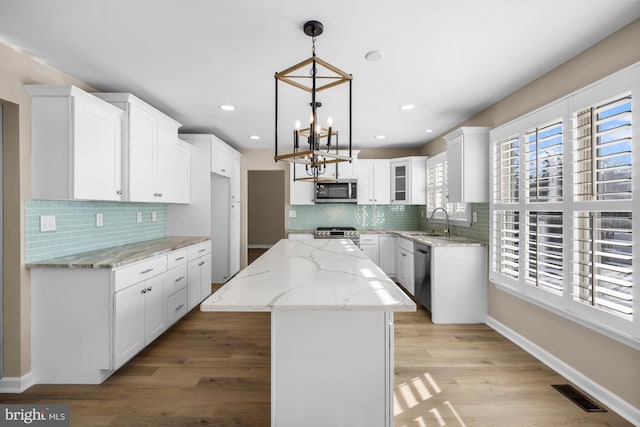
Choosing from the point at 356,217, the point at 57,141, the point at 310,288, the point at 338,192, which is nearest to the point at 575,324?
the point at 310,288

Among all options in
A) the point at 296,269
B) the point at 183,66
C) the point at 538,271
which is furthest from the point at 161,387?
the point at 538,271

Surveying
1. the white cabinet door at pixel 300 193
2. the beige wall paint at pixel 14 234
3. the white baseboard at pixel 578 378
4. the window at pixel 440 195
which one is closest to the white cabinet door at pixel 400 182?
the window at pixel 440 195

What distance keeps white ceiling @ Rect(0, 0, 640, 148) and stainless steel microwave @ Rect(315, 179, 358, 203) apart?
2.20 meters

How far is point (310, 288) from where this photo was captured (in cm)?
155

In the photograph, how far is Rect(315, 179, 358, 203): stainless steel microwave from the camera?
5.30 meters

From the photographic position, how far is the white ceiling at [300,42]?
171 cm

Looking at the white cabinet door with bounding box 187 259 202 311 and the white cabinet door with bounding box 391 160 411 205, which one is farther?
the white cabinet door with bounding box 391 160 411 205

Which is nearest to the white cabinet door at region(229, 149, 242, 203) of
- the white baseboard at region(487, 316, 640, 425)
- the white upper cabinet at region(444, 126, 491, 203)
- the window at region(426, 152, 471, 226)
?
the window at region(426, 152, 471, 226)

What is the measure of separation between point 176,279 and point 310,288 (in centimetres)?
221

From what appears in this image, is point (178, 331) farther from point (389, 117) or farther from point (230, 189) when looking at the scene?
point (389, 117)

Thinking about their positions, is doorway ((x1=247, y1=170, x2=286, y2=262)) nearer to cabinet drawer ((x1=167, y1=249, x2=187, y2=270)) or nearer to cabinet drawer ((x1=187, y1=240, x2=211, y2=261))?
cabinet drawer ((x1=187, y1=240, x2=211, y2=261))

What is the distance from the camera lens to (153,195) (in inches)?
126

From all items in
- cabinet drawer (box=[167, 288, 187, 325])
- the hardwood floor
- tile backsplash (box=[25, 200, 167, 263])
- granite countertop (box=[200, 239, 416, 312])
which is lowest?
the hardwood floor

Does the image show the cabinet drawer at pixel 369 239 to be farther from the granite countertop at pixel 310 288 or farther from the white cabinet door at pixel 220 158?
the granite countertop at pixel 310 288
